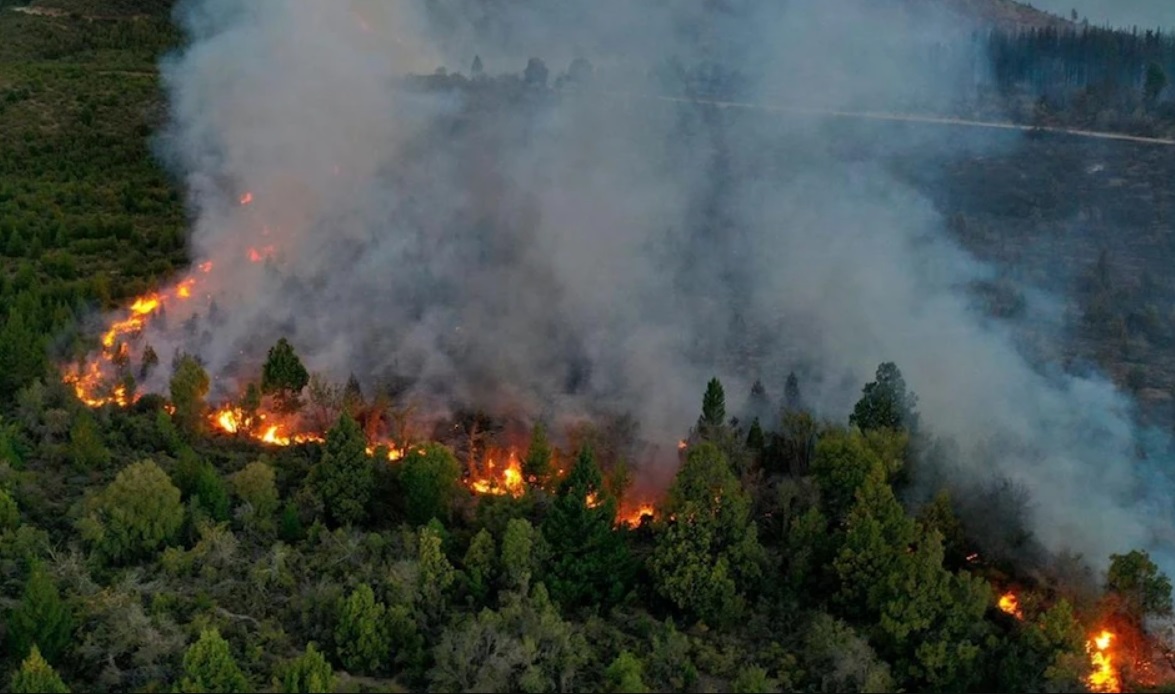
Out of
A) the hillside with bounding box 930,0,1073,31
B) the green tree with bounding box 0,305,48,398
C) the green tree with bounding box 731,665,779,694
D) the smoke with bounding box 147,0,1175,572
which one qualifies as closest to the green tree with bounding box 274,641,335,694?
the green tree with bounding box 731,665,779,694

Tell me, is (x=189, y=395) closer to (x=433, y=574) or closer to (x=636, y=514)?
(x=433, y=574)

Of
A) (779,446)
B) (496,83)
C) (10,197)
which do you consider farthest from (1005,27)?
(10,197)

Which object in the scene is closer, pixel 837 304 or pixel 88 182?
pixel 837 304

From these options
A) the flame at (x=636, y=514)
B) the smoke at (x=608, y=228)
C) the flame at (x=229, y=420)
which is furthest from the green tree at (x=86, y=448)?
the flame at (x=636, y=514)

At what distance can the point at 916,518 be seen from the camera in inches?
1068

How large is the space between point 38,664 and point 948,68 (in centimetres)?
5695

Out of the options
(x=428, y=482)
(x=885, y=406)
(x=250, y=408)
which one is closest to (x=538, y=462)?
(x=428, y=482)

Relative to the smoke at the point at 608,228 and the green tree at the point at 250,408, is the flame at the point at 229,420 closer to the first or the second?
the green tree at the point at 250,408

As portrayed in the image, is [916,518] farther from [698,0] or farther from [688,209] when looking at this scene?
[698,0]

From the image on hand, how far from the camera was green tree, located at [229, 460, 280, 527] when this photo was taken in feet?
88.0

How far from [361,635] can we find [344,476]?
19.9ft

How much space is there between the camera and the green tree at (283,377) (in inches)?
1233

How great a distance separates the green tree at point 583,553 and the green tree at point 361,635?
4060mm

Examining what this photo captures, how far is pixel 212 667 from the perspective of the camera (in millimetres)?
19922
